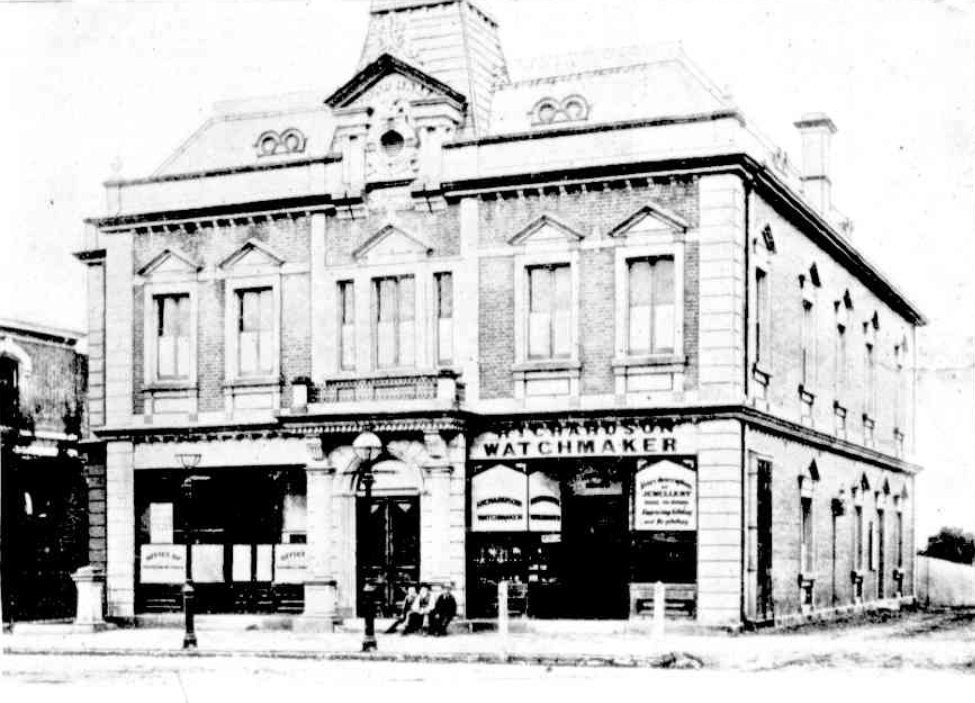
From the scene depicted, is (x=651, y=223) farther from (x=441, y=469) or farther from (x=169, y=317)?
(x=169, y=317)

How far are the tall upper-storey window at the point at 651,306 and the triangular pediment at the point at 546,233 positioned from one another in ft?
4.38

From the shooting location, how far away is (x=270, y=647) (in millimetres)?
27547

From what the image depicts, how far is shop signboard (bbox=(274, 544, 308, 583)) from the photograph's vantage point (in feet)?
106

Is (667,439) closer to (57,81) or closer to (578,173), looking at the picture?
(578,173)

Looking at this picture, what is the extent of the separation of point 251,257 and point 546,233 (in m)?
6.64

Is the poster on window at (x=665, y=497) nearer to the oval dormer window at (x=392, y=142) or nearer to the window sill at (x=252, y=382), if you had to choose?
the window sill at (x=252, y=382)

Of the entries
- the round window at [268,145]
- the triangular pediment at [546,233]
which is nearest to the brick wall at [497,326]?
the triangular pediment at [546,233]

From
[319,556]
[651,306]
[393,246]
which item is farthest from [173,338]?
[651,306]

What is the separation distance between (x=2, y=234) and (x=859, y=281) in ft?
69.7

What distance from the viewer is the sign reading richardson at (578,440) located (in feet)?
98.0

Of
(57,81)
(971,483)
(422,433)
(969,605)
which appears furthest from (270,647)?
(969,605)

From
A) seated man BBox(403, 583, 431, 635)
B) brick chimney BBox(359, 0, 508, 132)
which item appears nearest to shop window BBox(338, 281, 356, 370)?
brick chimney BBox(359, 0, 508, 132)

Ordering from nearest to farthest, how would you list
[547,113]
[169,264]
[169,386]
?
1. [547,113]
2. [169,386]
3. [169,264]

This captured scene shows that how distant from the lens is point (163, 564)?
1320 inches
